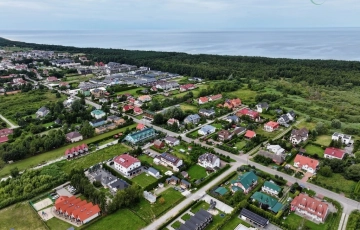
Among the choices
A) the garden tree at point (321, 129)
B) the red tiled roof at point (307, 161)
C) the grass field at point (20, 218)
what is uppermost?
the garden tree at point (321, 129)

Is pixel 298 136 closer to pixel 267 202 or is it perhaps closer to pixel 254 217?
pixel 267 202

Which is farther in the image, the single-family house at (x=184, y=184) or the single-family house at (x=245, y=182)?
the single-family house at (x=184, y=184)

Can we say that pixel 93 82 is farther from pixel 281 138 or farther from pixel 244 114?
pixel 281 138

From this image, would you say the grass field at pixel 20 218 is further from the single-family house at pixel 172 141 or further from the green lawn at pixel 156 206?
the single-family house at pixel 172 141

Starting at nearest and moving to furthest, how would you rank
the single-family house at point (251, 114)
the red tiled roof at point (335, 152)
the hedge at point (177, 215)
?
the hedge at point (177, 215) < the red tiled roof at point (335, 152) < the single-family house at point (251, 114)

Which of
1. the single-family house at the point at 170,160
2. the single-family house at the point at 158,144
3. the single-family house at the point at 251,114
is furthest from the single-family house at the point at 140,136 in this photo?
the single-family house at the point at 251,114

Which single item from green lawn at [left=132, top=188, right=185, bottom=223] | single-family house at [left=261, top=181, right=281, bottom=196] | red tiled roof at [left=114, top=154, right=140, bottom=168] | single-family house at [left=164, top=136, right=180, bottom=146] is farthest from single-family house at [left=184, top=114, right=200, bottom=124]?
single-family house at [left=261, top=181, right=281, bottom=196]

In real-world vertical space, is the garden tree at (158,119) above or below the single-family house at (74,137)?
above
